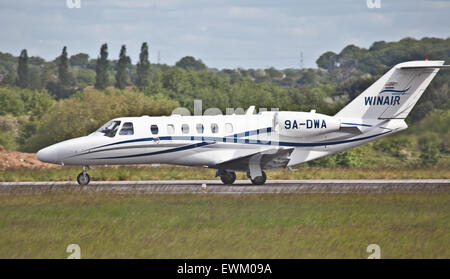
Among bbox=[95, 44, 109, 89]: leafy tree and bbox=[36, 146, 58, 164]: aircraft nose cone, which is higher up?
bbox=[95, 44, 109, 89]: leafy tree

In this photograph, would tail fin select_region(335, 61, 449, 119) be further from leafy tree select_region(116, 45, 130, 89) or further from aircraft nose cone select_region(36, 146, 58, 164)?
leafy tree select_region(116, 45, 130, 89)

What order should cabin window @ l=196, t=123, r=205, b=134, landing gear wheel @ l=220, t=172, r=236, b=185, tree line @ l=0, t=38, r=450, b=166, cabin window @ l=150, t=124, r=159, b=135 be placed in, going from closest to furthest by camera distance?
cabin window @ l=150, t=124, r=159, b=135, cabin window @ l=196, t=123, r=205, b=134, landing gear wheel @ l=220, t=172, r=236, b=185, tree line @ l=0, t=38, r=450, b=166

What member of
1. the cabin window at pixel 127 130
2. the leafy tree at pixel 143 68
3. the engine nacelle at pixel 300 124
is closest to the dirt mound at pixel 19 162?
the cabin window at pixel 127 130

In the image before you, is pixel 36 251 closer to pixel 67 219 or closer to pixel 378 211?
pixel 67 219

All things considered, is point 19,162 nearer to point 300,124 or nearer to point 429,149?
point 300,124

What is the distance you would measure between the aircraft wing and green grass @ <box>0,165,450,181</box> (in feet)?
14.6

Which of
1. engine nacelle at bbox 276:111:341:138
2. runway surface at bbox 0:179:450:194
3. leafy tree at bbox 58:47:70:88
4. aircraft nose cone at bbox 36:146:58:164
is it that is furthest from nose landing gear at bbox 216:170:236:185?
leafy tree at bbox 58:47:70:88

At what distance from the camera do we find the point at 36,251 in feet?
58.4

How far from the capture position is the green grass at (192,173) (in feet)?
119

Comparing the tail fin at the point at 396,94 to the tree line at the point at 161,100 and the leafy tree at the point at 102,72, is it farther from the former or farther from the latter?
the leafy tree at the point at 102,72

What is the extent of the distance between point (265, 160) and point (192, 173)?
6474 millimetres

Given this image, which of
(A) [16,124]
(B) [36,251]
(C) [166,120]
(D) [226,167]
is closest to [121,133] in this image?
(C) [166,120]

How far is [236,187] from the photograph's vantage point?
31.6 meters

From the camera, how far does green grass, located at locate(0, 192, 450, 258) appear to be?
1780cm
